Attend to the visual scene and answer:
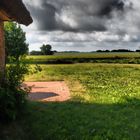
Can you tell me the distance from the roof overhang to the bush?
128 cm

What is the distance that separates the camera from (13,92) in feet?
33.9

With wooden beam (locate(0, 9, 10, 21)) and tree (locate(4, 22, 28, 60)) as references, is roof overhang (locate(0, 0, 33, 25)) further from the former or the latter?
tree (locate(4, 22, 28, 60))

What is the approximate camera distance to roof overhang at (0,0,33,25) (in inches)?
369

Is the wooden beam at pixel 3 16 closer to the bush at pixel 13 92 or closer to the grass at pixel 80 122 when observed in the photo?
the bush at pixel 13 92

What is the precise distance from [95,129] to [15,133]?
237 cm

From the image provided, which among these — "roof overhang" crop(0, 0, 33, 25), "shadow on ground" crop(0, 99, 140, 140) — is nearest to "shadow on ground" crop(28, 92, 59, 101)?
"shadow on ground" crop(0, 99, 140, 140)

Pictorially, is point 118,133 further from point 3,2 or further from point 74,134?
point 3,2

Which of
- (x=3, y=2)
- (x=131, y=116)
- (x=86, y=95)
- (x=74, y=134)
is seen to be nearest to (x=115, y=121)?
(x=131, y=116)

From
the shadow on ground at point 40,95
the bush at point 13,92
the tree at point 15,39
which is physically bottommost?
the shadow on ground at point 40,95

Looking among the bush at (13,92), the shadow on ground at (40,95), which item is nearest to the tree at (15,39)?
the shadow on ground at (40,95)

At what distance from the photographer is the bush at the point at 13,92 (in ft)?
30.7

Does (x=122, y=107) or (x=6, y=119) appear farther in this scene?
(x=122, y=107)

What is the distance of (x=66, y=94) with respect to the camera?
18469 millimetres

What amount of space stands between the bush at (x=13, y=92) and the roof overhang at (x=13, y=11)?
1.28m
